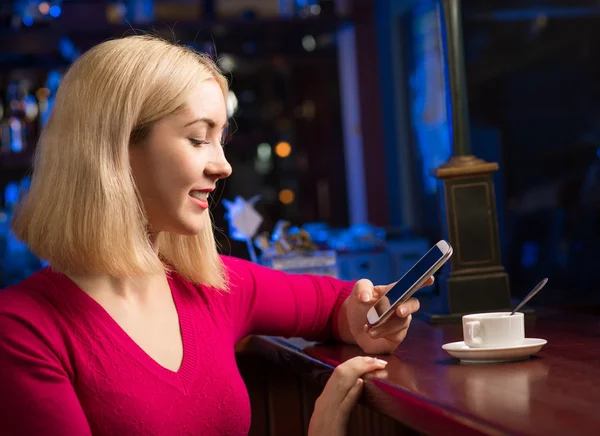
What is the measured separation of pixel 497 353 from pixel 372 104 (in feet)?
13.2

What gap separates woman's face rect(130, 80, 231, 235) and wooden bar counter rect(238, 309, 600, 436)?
36cm

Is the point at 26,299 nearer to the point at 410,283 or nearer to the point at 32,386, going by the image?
the point at 32,386

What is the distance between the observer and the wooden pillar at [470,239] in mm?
2168

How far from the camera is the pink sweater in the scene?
4.46ft

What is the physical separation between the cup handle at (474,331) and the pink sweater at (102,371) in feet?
1.39

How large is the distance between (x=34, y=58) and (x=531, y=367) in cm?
417

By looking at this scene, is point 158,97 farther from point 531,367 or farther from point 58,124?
point 531,367

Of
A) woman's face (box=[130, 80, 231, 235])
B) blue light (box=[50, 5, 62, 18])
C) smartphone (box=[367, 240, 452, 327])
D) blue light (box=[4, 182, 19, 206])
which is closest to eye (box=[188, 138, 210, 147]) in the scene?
woman's face (box=[130, 80, 231, 235])

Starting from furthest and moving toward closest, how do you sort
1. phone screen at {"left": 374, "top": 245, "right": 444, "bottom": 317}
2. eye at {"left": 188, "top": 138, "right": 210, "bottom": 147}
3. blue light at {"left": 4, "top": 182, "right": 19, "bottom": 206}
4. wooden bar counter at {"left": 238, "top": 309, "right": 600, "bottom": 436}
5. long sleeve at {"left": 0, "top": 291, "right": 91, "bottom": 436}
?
blue light at {"left": 4, "top": 182, "right": 19, "bottom": 206}
eye at {"left": 188, "top": 138, "right": 210, "bottom": 147}
phone screen at {"left": 374, "top": 245, "right": 444, "bottom": 317}
long sleeve at {"left": 0, "top": 291, "right": 91, "bottom": 436}
wooden bar counter at {"left": 238, "top": 309, "right": 600, "bottom": 436}

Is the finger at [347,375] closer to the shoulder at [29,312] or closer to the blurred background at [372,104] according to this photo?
the shoulder at [29,312]

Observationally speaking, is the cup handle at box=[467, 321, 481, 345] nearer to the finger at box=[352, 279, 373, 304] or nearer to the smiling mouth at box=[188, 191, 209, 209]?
the finger at box=[352, 279, 373, 304]

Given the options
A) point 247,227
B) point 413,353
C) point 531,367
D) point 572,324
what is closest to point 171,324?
point 413,353

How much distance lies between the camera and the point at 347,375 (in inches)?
56.8

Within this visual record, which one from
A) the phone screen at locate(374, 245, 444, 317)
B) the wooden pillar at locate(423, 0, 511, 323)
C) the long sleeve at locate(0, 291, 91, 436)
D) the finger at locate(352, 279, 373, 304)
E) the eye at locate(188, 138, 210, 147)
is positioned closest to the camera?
the long sleeve at locate(0, 291, 91, 436)
